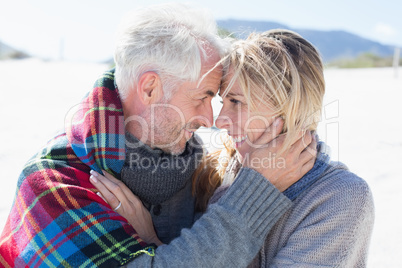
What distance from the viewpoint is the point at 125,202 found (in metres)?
1.94

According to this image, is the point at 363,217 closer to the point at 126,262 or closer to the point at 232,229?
the point at 232,229

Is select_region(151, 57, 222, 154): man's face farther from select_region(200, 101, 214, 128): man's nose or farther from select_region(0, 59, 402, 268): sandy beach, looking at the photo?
select_region(0, 59, 402, 268): sandy beach

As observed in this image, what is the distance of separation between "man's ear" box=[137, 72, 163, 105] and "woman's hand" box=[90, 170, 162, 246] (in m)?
0.44

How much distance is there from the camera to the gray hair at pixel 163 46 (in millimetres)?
2047

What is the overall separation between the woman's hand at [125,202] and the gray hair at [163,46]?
48 centimetres

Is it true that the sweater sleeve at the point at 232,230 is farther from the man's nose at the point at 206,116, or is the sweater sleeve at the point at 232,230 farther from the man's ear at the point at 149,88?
the man's ear at the point at 149,88

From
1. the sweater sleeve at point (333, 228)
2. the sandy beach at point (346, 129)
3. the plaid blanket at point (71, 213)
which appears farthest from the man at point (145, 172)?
the sandy beach at point (346, 129)

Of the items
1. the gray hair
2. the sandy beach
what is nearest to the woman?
the gray hair

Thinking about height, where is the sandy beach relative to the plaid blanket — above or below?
below

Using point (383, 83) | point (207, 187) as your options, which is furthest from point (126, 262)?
point (383, 83)

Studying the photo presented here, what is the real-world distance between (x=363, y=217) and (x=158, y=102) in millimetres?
1110

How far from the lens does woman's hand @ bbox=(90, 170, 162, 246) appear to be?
1.88 m

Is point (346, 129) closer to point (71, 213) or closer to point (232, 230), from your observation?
point (232, 230)

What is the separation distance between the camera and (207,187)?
2346 mm
